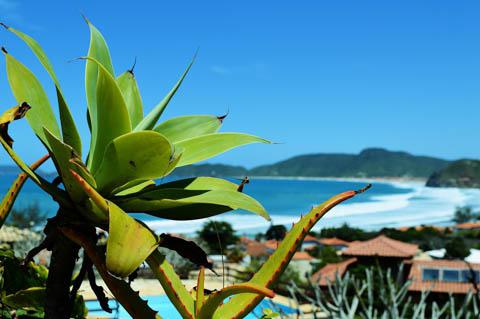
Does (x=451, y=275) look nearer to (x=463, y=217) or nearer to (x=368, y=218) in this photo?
(x=463, y=217)

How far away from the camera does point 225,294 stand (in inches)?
33.8

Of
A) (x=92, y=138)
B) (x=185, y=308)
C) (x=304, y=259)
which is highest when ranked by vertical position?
(x=92, y=138)

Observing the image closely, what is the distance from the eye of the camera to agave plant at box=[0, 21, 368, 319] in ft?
2.87

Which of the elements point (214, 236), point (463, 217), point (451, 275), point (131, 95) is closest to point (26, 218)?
point (214, 236)

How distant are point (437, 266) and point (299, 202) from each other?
77.5m

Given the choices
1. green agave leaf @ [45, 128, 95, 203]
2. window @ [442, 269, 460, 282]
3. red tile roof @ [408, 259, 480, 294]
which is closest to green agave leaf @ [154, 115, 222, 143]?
green agave leaf @ [45, 128, 95, 203]

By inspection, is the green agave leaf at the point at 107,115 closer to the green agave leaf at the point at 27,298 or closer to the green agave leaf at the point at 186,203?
the green agave leaf at the point at 186,203

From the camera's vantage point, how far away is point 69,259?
969mm

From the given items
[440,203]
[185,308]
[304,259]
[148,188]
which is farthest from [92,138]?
[440,203]

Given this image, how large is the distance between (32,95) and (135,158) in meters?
0.26

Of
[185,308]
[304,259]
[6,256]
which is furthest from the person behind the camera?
[304,259]

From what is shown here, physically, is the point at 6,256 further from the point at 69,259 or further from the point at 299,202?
the point at 299,202

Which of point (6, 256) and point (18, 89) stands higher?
point (18, 89)

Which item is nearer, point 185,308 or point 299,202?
point 185,308
